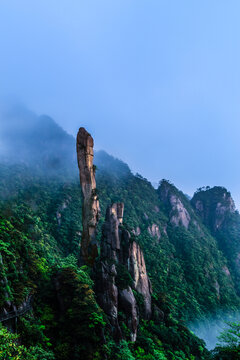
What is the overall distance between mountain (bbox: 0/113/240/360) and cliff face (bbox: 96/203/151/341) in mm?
113

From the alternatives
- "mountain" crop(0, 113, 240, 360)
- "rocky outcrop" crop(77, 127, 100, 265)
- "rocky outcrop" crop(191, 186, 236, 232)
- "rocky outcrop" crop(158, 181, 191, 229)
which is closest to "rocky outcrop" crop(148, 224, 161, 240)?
"mountain" crop(0, 113, 240, 360)

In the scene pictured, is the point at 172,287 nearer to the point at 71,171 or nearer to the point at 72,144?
the point at 71,171

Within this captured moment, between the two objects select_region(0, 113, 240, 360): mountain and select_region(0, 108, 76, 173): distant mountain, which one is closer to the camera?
select_region(0, 113, 240, 360): mountain

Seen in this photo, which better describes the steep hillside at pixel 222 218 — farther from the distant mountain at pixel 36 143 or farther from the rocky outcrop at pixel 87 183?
the distant mountain at pixel 36 143

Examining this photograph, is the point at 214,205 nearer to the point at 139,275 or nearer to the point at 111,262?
the point at 139,275

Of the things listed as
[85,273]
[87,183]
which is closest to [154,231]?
[87,183]

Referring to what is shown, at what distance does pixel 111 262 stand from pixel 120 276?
1.77 metres

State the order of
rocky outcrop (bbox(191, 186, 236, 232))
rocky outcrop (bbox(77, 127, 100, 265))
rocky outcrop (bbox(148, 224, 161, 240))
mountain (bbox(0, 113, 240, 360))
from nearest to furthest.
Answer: mountain (bbox(0, 113, 240, 360)), rocky outcrop (bbox(77, 127, 100, 265)), rocky outcrop (bbox(148, 224, 161, 240)), rocky outcrop (bbox(191, 186, 236, 232))

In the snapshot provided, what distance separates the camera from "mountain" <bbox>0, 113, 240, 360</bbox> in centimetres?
1141

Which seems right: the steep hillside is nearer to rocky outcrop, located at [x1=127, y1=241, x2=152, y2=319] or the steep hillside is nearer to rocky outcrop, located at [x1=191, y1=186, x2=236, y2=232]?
rocky outcrop, located at [x1=191, y1=186, x2=236, y2=232]

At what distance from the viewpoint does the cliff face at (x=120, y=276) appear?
53.1 feet

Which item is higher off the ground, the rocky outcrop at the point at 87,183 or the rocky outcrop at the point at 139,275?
the rocky outcrop at the point at 87,183

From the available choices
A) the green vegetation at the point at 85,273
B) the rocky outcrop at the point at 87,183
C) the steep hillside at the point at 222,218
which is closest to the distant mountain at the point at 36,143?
the green vegetation at the point at 85,273

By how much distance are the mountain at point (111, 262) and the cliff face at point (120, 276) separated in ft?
0.37
